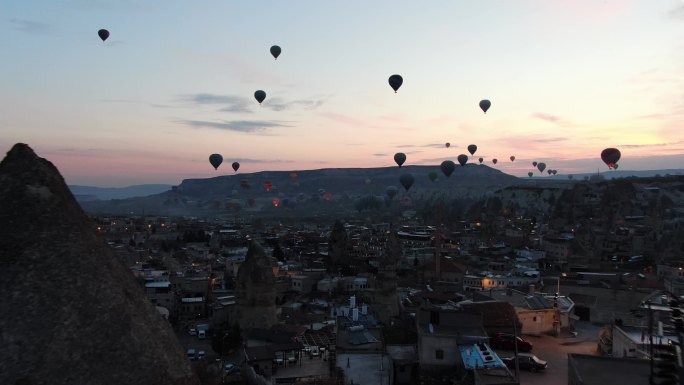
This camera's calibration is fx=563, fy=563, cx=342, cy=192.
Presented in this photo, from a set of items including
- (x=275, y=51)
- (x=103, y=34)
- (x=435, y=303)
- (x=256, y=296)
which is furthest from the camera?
(x=275, y=51)

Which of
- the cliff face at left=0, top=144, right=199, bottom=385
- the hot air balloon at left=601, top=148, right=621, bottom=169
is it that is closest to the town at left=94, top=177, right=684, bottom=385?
the cliff face at left=0, top=144, right=199, bottom=385

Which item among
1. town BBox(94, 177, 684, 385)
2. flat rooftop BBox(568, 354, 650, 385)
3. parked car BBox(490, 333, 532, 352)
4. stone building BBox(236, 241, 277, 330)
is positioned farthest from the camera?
stone building BBox(236, 241, 277, 330)

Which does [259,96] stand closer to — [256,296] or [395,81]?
[395,81]

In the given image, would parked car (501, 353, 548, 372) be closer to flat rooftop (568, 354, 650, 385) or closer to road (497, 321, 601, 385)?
road (497, 321, 601, 385)

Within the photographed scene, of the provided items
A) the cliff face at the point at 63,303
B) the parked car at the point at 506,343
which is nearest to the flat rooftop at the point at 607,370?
the cliff face at the point at 63,303

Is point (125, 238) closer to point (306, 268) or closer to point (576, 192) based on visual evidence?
point (306, 268)

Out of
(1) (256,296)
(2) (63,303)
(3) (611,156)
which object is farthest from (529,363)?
(3) (611,156)
